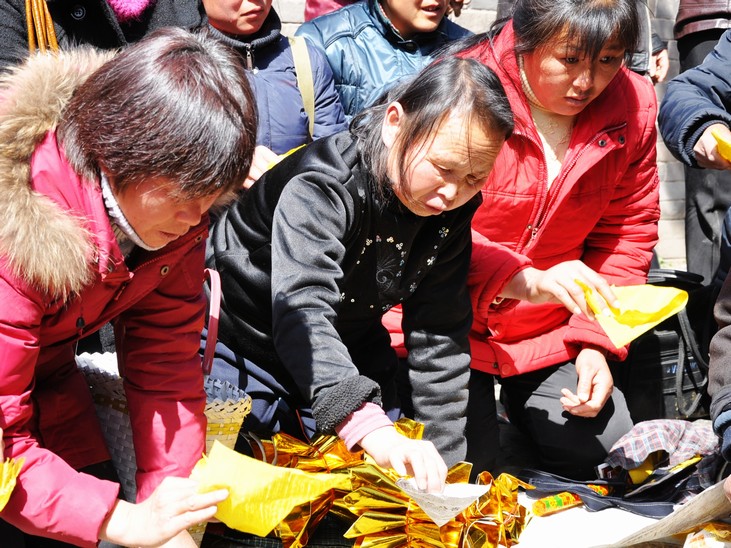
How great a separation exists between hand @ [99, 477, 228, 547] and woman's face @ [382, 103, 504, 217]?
830mm

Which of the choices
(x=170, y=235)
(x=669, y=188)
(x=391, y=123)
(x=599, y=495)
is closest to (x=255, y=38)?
(x=391, y=123)

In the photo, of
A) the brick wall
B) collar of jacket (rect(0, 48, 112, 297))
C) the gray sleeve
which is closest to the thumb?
the gray sleeve

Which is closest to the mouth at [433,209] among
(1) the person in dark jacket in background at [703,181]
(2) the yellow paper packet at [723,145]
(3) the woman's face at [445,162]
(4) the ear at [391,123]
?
(3) the woman's face at [445,162]

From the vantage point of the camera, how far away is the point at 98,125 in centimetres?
155

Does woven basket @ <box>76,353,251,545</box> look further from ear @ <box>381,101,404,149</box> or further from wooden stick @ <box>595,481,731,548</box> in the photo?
wooden stick @ <box>595,481,731,548</box>

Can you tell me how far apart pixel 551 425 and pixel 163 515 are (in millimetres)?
1586

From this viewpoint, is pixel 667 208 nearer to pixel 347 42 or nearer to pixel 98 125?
pixel 347 42

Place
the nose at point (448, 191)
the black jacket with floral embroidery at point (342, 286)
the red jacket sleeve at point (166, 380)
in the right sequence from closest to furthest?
the red jacket sleeve at point (166, 380) → the black jacket with floral embroidery at point (342, 286) → the nose at point (448, 191)

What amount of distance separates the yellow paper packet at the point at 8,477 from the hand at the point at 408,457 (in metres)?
0.64

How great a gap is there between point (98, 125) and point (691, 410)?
238cm

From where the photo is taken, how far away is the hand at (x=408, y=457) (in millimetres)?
1778

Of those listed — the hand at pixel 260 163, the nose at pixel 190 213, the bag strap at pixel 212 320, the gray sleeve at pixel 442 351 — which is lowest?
the gray sleeve at pixel 442 351

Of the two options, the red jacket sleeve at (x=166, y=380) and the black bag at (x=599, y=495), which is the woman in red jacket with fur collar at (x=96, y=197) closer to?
the red jacket sleeve at (x=166, y=380)

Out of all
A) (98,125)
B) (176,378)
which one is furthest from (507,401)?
(98,125)
